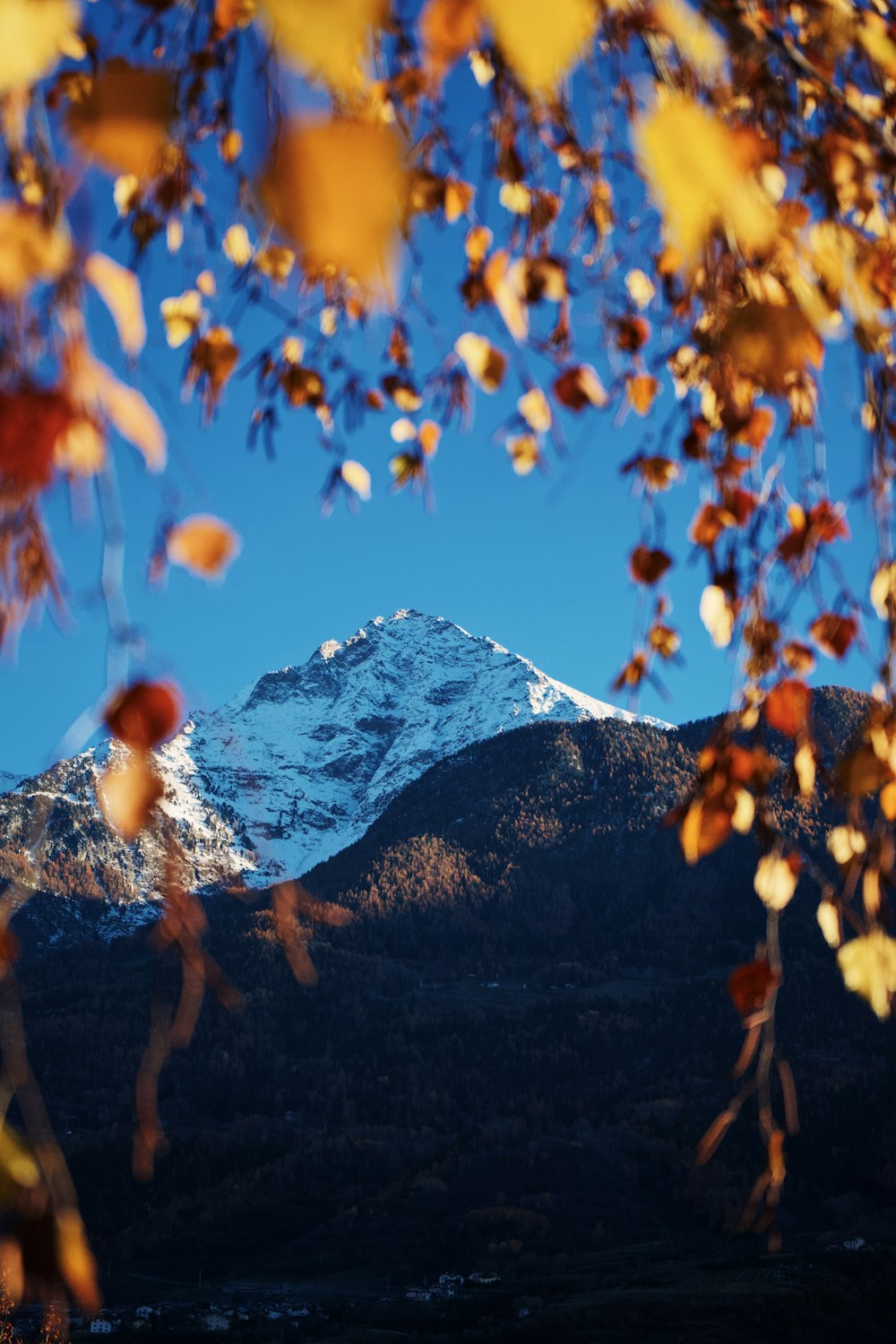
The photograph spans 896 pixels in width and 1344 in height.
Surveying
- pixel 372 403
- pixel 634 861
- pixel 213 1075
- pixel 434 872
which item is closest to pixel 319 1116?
pixel 213 1075

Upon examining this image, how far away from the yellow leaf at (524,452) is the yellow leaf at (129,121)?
1.25m

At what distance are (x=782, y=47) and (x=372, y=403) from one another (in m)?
1.10

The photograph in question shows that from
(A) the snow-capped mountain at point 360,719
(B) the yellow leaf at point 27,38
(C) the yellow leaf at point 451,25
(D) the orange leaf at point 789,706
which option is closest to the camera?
(B) the yellow leaf at point 27,38

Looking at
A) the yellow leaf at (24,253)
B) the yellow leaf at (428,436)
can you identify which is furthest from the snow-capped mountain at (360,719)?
the yellow leaf at (24,253)

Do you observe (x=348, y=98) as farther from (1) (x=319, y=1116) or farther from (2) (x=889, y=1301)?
(1) (x=319, y=1116)

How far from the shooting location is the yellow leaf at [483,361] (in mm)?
1477

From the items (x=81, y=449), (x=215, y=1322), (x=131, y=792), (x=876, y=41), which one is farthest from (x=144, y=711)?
(x=215, y=1322)

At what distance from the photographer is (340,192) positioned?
598 mm

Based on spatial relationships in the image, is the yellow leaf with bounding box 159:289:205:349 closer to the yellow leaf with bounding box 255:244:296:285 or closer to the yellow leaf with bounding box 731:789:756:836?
the yellow leaf with bounding box 255:244:296:285

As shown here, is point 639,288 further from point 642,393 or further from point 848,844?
point 848,844

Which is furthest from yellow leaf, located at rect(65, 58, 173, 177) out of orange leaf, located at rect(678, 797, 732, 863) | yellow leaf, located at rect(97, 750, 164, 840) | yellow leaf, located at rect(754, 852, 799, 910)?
yellow leaf, located at rect(754, 852, 799, 910)

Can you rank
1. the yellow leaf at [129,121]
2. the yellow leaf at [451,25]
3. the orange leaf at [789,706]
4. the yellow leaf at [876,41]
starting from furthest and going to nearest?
the orange leaf at [789,706] → the yellow leaf at [876,41] → the yellow leaf at [451,25] → the yellow leaf at [129,121]

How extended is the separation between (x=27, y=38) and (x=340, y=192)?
0.64 ft

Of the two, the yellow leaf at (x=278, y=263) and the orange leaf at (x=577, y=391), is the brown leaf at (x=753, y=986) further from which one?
the yellow leaf at (x=278, y=263)
